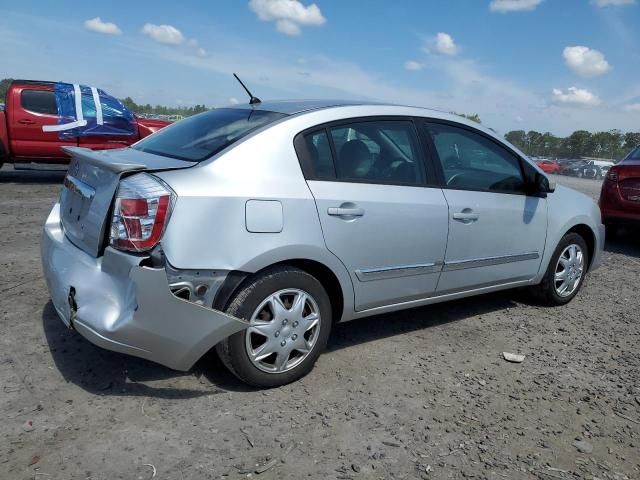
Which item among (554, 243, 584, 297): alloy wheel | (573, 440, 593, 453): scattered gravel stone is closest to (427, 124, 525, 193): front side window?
(554, 243, 584, 297): alloy wheel

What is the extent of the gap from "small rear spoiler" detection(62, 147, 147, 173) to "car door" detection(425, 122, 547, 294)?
203 cm

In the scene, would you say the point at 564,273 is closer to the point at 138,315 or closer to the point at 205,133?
the point at 205,133

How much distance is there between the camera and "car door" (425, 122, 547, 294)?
3809 mm

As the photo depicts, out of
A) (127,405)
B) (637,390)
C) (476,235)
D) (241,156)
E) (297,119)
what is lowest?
(127,405)

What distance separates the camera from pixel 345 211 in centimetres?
318

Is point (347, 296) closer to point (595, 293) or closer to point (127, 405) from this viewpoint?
point (127, 405)

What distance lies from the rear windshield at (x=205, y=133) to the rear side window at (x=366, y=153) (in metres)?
0.33

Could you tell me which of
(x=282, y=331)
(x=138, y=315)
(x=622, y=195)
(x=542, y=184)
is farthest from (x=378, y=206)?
(x=622, y=195)

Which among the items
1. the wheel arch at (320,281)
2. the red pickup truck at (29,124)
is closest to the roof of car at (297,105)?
the wheel arch at (320,281)

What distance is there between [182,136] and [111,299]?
50.6 inches

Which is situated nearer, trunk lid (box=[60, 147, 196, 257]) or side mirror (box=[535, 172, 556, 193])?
trunk lid (box=[60, 147, 196, 257])

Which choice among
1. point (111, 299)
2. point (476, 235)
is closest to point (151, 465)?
point (111, 299)

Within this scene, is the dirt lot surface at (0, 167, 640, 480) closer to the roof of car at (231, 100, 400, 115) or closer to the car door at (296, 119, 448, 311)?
the car door at (296, 119, 448, 311)

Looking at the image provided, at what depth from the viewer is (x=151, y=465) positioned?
2.38m
